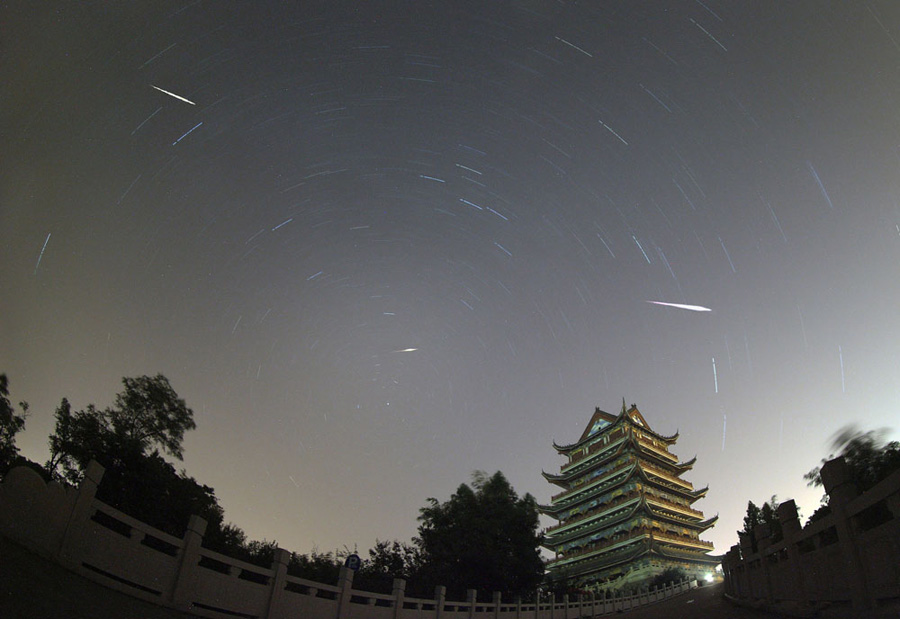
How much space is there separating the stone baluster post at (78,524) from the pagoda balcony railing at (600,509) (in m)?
52.8

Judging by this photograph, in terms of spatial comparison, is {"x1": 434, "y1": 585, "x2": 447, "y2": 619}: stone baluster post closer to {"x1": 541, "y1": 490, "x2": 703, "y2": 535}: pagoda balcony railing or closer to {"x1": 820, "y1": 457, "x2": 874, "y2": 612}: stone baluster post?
{"x1": 820, "y1": 457, "x2": 874, "y2": 612}: stone baluster post

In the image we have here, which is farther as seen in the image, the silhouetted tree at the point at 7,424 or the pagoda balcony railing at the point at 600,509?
the pagoda balcony railing at the point at 600,509

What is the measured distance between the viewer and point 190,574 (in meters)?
8.34

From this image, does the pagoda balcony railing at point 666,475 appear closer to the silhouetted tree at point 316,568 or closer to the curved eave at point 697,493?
the curved eave at point 697,493

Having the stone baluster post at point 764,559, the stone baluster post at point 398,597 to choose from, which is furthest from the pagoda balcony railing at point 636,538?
the stone baluster post at point 398,597

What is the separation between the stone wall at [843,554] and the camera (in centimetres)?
590

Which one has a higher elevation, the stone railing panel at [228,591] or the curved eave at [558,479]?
the curved eave at [558,479]

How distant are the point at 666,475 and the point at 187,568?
6174 cm

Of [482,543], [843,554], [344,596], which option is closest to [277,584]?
[344,596]

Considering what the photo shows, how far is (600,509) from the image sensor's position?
53.7m

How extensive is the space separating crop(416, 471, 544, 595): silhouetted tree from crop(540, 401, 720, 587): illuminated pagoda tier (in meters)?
20.1

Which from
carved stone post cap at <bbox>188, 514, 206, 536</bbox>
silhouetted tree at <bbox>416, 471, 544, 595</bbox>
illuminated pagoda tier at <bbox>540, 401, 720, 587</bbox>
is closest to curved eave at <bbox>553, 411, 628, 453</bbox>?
illuminated pagoda tier at <bbox>540, 401, 720, 587</bbox>

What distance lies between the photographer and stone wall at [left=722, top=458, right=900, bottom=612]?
5898 mm

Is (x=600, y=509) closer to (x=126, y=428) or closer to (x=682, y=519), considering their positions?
(x=682, y=519)
